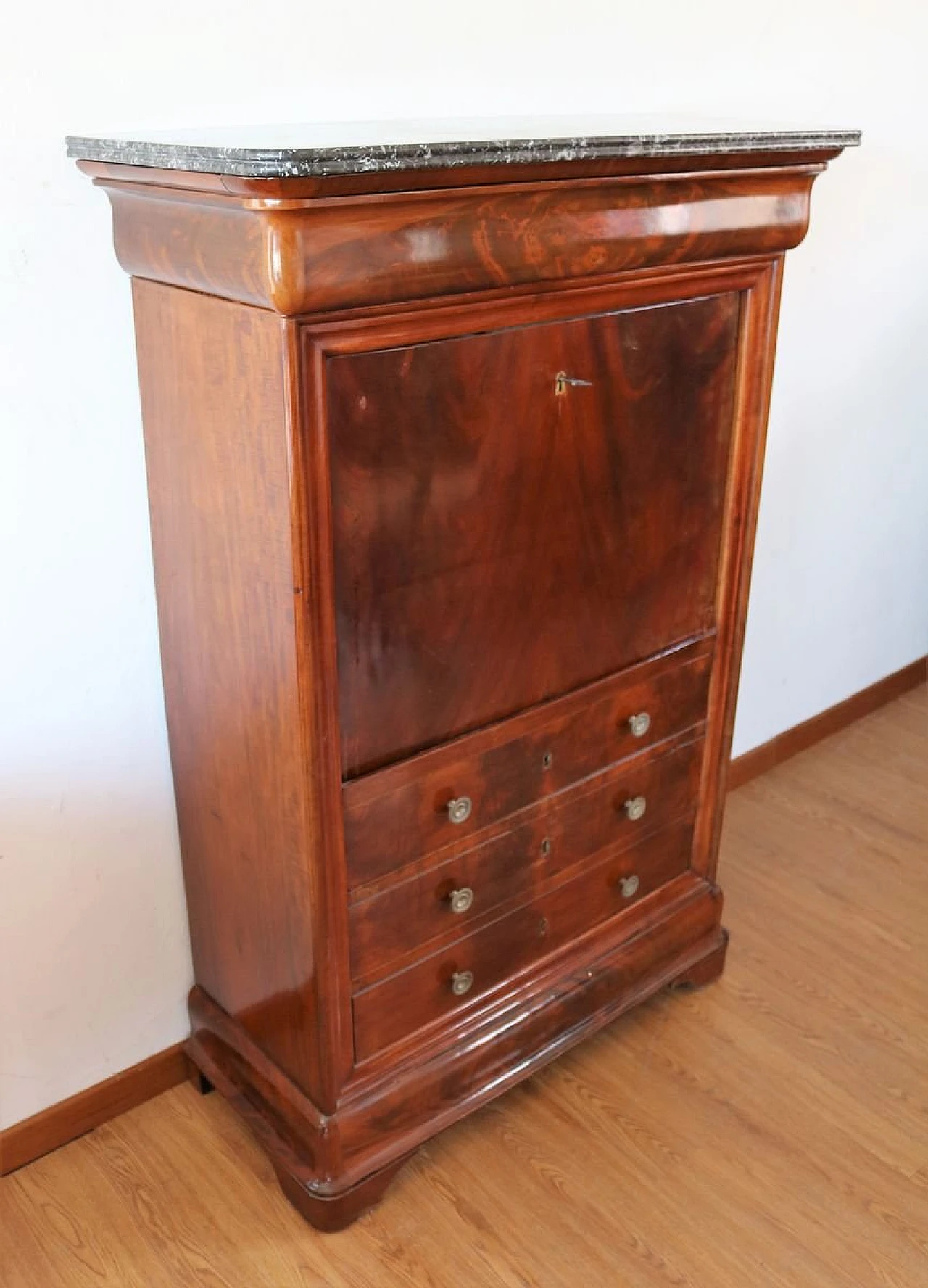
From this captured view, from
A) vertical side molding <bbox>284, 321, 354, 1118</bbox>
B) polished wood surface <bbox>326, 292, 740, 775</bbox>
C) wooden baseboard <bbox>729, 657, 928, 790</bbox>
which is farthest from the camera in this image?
wooden baseboard <bbox>729, 657, 928, 790</bbox>

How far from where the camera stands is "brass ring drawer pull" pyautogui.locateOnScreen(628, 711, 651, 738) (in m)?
1.78

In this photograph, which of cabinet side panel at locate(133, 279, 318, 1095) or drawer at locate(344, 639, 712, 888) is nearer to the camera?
cabinet side panel at locate(133, 279, 318, 1095)

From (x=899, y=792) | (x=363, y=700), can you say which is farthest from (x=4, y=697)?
(x=899, y=792)

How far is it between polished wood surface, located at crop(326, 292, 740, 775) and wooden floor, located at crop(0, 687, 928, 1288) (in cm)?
66

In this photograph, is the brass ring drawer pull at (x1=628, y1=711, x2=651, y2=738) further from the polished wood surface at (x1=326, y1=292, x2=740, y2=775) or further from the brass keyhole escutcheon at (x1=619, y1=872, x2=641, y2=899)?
the brass keyhole escutcheon at (x1=619, y1=872, x2=641, y2=899)

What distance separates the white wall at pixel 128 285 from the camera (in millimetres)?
1407

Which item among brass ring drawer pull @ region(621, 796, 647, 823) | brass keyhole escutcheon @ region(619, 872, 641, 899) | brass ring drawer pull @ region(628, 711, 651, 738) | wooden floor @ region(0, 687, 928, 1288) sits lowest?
wooden floor @ region(0, 687, 928, 1288)

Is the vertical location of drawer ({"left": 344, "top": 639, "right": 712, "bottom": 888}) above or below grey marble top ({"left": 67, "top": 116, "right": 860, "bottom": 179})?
below

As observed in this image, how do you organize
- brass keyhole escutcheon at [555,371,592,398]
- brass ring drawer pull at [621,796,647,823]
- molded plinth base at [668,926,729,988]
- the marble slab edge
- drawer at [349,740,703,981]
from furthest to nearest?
molded plinth base at [668,926,729,988], brass ring drawer pull at [621,796,647,823], drawer at [349,740,703,981], brass keyhole escutcheon at [555,371,592,398], the marble slab edge

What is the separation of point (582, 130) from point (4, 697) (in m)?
0.97

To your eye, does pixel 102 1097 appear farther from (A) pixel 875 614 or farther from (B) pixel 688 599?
(A) pixel 875 614

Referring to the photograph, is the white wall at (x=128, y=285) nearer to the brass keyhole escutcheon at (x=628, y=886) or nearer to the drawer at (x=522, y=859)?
the drawer at (x=522, y=859)

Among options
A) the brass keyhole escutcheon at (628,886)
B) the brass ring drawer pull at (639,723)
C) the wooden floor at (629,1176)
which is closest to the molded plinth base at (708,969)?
the wooden floor at (629,1176)

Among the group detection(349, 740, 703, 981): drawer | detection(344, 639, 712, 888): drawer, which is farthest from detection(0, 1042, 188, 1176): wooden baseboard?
detection(344, 639, 712, 888): drawer
